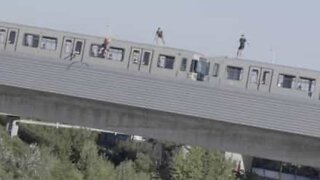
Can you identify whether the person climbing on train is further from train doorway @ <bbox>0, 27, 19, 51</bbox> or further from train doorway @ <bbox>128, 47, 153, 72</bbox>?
train doorway @ <bbox>0, 27, 19, 51</bbox>

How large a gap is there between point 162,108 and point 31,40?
8.54m

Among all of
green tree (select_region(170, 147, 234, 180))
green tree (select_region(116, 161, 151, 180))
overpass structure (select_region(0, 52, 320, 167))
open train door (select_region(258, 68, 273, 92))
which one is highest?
open train door (select_region(258, 68, 273, 92))

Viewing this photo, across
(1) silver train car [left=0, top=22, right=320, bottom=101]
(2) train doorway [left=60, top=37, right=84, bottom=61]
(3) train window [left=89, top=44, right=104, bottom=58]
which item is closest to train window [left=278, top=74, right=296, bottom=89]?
(1) silver train car [left=0, top=22, right=320, bottom=101]

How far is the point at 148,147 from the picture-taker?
194 feet

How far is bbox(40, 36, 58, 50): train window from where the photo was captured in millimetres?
30938

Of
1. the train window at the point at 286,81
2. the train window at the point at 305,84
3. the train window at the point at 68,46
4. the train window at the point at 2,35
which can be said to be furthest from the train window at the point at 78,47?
the train window at the point at 305,84

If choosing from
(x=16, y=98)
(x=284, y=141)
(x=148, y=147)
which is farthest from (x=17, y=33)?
(x=148, y=147)

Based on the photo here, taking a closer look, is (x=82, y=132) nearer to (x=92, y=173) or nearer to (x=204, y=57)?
(x=92, y=173)

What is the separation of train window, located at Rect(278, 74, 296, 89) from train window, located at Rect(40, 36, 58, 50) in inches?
355

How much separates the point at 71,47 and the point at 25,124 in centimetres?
2629

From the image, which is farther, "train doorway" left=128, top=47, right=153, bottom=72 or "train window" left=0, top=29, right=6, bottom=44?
"train window" left=0, top=29, right=6, bottom=44

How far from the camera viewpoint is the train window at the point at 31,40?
103ft

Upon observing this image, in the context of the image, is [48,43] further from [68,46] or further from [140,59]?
[140,59]

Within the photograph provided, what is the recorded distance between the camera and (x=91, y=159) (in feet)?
148
